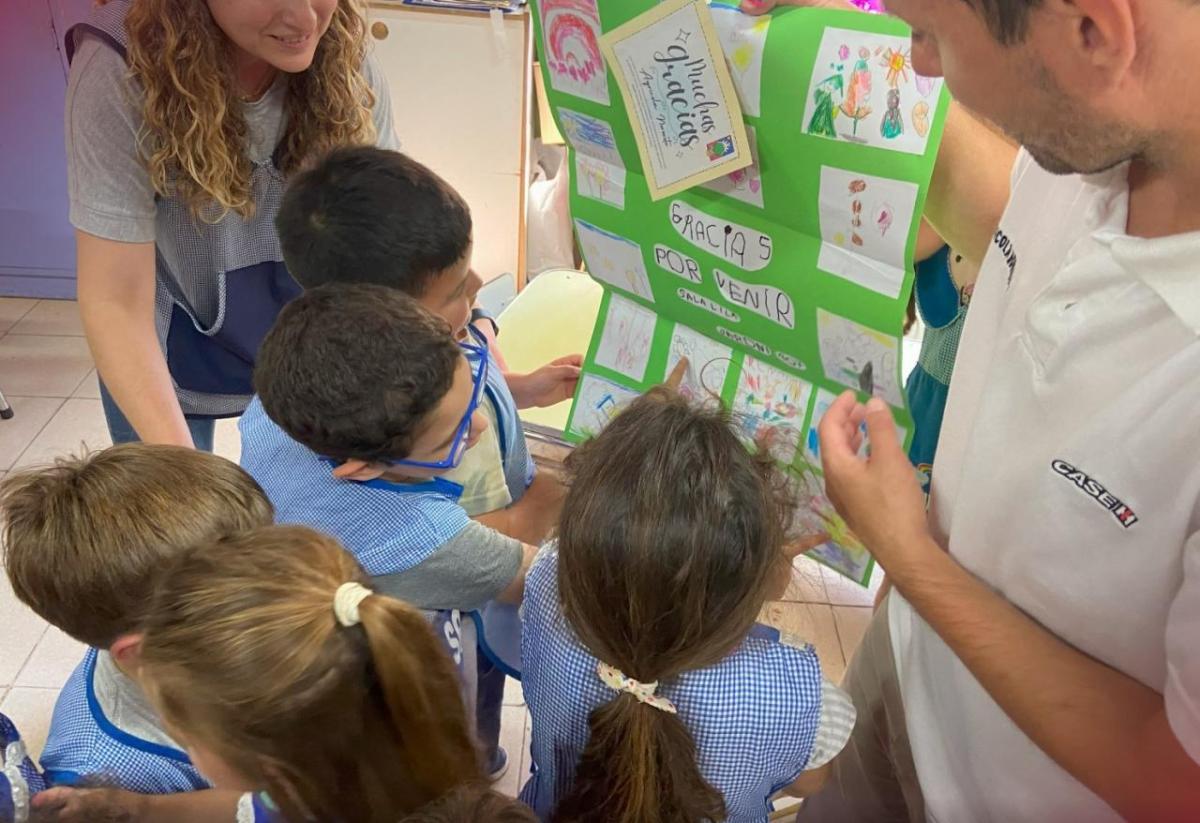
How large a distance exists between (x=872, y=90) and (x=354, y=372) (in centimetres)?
71

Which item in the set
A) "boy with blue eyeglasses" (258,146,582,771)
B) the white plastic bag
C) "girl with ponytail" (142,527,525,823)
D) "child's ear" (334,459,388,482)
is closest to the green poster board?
"boy with blue eyeglasses" (258,146,582,771)

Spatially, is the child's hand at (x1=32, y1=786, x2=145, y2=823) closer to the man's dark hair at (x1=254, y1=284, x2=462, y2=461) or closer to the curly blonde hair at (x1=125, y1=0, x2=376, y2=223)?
the man's dark hair at (x1=254, y1=284, x2=462, y2=461)

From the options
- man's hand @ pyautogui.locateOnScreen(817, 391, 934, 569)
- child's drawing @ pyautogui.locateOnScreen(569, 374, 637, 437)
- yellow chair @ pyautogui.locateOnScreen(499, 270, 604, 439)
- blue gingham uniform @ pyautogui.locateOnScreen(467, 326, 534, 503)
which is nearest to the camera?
man's hand @ pyautogui.locateOnScreen(817, 391, 934, 569)

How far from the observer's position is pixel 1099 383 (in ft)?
2.38

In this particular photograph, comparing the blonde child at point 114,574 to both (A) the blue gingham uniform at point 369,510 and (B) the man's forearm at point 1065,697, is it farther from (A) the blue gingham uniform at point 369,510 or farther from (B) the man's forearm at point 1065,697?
(B) the man's forearm at point 1065,697

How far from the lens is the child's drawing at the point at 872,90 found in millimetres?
1012

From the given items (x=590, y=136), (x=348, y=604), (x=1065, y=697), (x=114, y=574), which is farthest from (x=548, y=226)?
(x=1065, y=697)

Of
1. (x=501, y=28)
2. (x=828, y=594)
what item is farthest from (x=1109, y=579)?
(x=501, y=28)

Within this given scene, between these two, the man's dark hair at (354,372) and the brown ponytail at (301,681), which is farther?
the man's dark hair at (354,372)

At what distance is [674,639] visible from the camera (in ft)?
2.80

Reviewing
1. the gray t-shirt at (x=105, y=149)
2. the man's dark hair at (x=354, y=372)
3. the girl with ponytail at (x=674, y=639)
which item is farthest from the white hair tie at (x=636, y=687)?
the gray t-shirt at (x=105, y=149)

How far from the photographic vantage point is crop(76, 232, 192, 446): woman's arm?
1.23 m

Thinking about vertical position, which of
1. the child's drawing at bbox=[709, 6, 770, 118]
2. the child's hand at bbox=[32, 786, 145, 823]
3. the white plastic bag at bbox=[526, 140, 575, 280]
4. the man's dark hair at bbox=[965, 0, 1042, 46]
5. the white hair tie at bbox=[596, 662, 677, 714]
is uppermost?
the man's dark hair at bbox=[965, 0, 1042, 46]

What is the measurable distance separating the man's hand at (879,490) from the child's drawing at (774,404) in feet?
1.60
